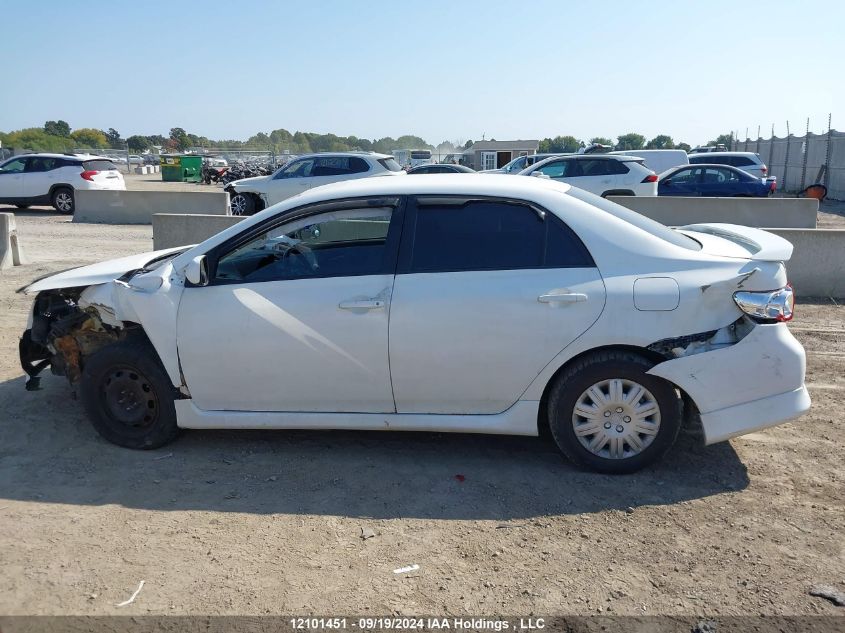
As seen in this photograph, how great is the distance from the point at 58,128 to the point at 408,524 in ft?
376

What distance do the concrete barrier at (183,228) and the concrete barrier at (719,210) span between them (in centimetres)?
673

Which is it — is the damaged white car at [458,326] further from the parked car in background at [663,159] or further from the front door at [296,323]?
the parked car in background at [663,159]

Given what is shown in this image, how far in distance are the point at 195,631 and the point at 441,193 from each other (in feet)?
9.08

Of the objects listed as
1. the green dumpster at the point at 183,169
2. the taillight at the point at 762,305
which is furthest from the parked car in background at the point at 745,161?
the green dumpster at the point at 183,169

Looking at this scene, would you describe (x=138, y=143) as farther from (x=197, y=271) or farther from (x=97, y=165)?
(x=197, y=271)

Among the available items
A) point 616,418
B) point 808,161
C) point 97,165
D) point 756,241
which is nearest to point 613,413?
point 616,418

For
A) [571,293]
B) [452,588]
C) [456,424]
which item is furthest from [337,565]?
[571,293]

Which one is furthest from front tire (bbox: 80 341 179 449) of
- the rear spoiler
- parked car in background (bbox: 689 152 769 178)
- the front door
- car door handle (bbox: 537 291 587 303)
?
parked car in background (bbox: 689 152 769 178)

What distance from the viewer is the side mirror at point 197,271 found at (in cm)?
462

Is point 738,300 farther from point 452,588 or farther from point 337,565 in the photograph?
point 337,565

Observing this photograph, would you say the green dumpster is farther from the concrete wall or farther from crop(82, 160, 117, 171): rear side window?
the concrete wall

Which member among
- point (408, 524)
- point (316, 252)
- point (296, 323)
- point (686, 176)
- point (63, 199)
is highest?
point (316, 252)

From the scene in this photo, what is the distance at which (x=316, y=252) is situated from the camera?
4.81 m

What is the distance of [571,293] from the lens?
4285mm
